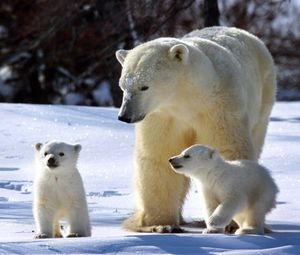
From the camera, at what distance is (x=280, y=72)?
2477 centimetres

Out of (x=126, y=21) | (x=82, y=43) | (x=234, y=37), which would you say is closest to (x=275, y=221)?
(x=234, y=37)

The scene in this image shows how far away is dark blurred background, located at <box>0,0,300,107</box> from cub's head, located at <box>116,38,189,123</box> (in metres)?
11.0

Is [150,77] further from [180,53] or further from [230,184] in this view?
[230,184]

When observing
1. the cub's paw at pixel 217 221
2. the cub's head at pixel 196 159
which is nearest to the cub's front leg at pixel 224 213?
the cub's paw at pixel 217 221

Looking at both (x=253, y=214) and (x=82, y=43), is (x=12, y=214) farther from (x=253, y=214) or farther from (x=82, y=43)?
(x=82, y=43)

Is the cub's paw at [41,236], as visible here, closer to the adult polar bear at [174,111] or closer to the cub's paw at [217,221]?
the adult polar bear at [174,111]

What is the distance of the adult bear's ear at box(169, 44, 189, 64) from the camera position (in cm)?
714

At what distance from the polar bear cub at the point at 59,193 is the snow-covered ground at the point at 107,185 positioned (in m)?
0.19

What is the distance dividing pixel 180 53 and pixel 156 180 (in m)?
0.97

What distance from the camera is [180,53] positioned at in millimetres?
7180

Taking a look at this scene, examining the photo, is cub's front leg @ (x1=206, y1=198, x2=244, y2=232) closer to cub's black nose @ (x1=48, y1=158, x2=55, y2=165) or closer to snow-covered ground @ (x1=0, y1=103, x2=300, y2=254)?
snow-covered ground @ (x1=0, y1=103, x2=300, y2=254)

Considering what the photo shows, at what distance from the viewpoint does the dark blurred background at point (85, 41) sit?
765 inches

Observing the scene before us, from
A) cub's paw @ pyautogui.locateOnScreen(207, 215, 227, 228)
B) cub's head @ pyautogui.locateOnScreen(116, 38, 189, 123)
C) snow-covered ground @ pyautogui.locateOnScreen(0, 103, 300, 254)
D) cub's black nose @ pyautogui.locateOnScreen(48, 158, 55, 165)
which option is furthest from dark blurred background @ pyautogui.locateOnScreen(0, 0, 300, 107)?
cub's paw @ pyautogui.locateOnScreen(207, 215, 227, 228)

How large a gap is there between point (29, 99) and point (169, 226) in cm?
1860
